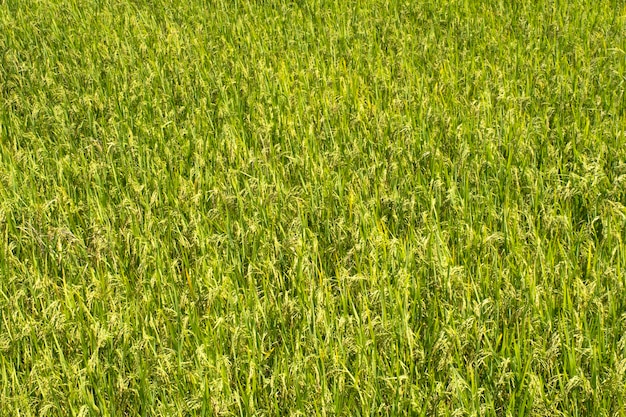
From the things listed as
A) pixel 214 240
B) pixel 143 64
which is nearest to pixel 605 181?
pixel 214 240

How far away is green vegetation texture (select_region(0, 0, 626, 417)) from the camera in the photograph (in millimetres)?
2248

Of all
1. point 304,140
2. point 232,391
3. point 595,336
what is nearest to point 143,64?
point 304,140

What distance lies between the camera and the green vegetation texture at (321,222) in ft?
7.38

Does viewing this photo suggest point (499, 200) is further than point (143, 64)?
No

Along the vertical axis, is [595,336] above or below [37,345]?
below

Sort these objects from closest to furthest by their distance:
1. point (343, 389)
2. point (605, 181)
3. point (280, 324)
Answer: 1. point (343, 389)
2. point (280, 324)
3. point (605, 181)

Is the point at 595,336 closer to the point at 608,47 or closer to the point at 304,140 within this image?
the point at 304,140

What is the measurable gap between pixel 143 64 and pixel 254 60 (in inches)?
25.6

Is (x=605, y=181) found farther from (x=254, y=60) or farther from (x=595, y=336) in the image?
(x=254, y=60)

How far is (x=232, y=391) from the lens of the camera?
2332 millimetres

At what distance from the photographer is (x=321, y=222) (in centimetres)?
311

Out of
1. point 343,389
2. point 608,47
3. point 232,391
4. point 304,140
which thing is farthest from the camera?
point 608,47

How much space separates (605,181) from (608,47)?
6.19 feet

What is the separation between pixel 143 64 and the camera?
4914 mm
